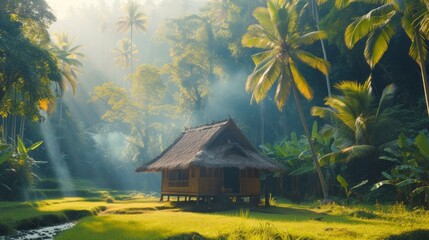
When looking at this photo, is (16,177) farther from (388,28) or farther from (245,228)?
(388,28)

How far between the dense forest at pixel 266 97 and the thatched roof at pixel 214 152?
2586 millimetres

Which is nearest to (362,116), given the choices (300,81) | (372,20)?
(300,81)

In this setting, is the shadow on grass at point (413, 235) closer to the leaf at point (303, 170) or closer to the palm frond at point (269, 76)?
the palm frond at point (269, 76)

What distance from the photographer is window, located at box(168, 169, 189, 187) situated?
21.5 meters

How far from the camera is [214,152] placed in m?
19.7

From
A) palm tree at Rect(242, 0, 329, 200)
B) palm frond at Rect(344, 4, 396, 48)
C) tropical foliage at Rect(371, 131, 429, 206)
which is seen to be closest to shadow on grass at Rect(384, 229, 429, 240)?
tropical foliage at Rect(371, 131, 429, 206)

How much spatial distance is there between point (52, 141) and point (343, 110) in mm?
32788

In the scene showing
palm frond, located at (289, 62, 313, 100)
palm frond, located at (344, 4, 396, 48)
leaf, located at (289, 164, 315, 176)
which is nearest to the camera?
palm frond, located at (344, 4, 396, 48)

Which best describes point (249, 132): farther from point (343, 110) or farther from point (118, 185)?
point (343, 110)

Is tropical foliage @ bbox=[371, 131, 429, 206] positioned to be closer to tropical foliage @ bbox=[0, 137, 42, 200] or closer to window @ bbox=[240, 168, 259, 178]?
window @ bbox=[240, 168, 259, 178]

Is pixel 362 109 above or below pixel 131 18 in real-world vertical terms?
below

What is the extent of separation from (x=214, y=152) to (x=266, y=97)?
17.3 metres

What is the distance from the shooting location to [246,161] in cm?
1942

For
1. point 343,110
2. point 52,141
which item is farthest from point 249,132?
point 52,141
